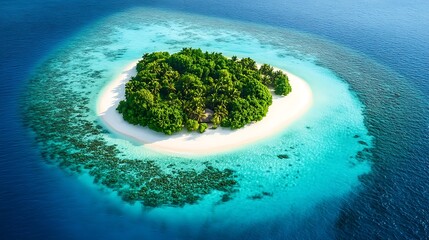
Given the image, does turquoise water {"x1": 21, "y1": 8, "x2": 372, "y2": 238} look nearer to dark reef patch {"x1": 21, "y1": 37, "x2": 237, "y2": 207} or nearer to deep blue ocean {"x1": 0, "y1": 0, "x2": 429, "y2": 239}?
dark reef patch {"x1": 21, "y1": 37, "x2": 237, "y2": 207}

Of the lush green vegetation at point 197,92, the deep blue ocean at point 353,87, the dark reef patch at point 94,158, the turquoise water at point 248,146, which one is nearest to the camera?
the deep blue ocean at point 353,87

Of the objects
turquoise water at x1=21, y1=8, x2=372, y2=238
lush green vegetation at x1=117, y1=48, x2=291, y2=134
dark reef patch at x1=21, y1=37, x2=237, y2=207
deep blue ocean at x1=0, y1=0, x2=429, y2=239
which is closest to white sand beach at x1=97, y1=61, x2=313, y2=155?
lush green vegetation at x1=117, y1=48, x2=291, y2=134

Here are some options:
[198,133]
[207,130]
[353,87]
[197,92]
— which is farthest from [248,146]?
[353,87]

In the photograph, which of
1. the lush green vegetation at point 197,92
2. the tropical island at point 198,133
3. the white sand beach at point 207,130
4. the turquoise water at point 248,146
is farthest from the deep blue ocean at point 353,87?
the lush green vegetation at point 197,92

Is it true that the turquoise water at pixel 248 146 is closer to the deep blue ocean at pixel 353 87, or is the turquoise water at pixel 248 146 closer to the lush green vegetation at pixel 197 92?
the deep blue ocean at pixel 353 87

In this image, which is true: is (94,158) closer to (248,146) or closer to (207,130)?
(207,130)

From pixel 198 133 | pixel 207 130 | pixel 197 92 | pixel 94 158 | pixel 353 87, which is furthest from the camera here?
pixel 353 87
